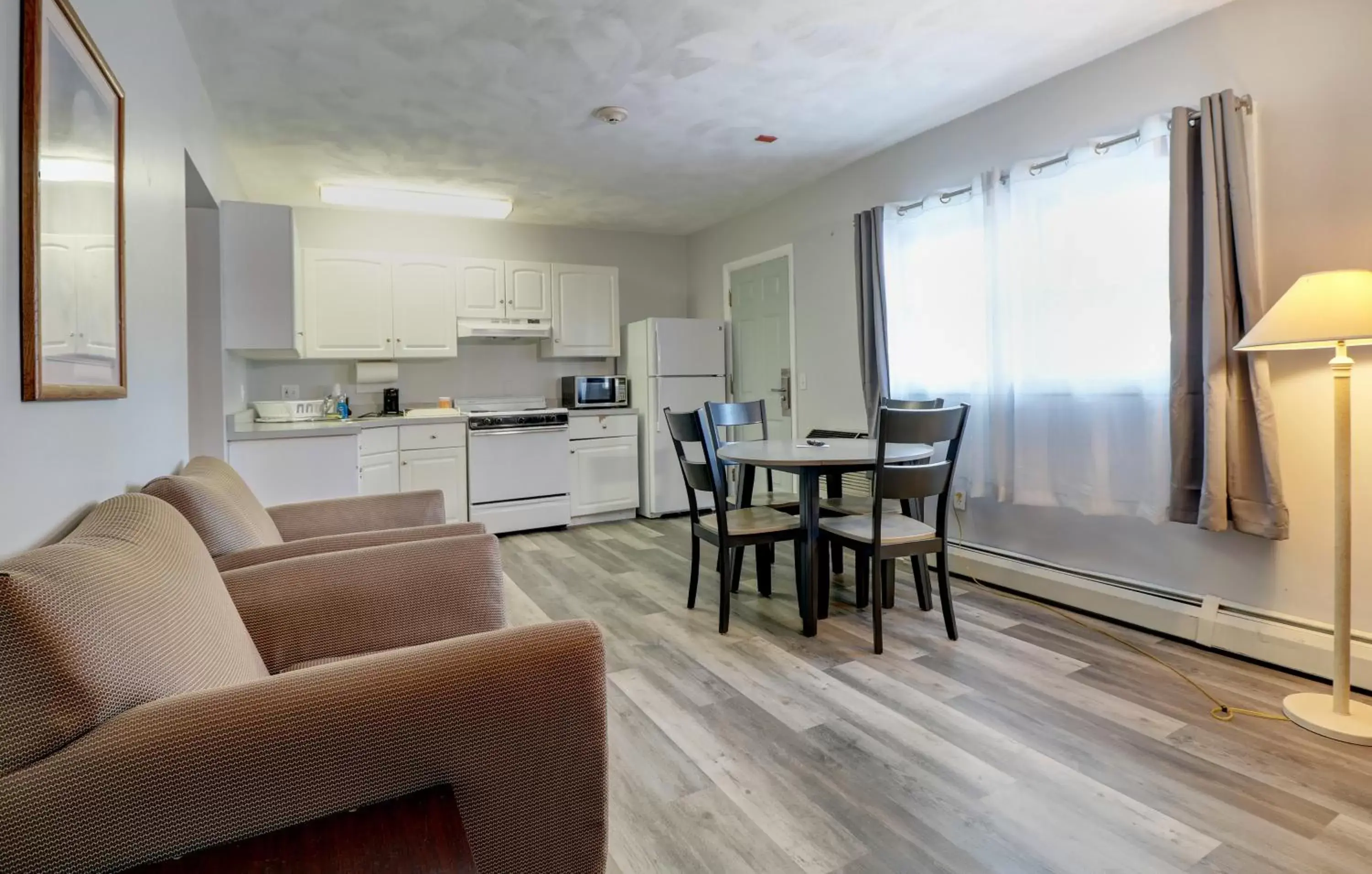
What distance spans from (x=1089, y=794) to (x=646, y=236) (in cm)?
530

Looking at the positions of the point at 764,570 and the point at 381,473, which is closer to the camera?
the point at 764,570

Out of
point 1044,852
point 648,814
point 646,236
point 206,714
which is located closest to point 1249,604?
point 1044,852

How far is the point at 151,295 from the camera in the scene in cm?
196

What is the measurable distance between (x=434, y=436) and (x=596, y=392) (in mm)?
1319

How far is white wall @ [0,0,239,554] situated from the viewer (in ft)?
3.60

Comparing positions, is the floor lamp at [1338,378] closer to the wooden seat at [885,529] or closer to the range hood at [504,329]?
the wooden seat at [885,529]

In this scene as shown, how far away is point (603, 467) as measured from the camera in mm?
5332

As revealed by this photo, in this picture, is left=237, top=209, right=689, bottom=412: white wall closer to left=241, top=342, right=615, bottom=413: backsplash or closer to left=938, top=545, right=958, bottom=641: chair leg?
left=241, top=342, right=615, bottom=413: backsplash

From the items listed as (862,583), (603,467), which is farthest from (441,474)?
(862,583)

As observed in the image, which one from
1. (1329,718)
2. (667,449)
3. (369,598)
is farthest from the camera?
(667,449)

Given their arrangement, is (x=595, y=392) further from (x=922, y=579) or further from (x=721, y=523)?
(x=922, y=579)

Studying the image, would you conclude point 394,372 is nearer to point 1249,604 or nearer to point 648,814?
point 648,814

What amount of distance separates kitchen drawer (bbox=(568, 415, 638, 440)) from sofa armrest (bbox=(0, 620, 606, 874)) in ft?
13.8

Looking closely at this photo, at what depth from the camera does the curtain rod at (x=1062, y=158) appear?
→ 248 centimetres
